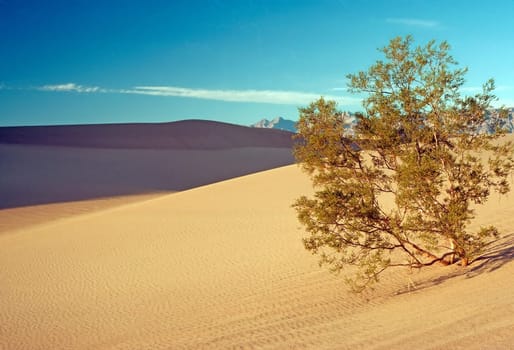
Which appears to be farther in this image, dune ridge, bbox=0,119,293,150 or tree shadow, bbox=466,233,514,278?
dune ridge, bbox=0,119,293,150

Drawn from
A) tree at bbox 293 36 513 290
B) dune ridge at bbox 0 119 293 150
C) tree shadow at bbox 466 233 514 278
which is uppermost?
dune ridge at bbox 0 119 293 150

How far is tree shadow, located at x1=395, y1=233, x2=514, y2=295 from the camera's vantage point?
1020cm

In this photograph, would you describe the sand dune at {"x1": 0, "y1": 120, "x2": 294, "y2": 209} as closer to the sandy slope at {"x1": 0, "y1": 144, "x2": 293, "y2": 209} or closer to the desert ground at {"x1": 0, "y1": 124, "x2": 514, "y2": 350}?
the sandy slope at {"x1": 0, "y1": 144, "x2": 293, "y2": 209}

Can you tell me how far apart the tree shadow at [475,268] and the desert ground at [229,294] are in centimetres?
4

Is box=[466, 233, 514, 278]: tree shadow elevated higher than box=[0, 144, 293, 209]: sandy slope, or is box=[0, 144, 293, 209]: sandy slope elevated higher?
box=[0, 144, 293, 209]: sandy slope

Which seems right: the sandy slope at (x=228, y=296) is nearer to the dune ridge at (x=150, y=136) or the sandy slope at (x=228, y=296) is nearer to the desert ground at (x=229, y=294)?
the desert ground at (x=229, y=294)

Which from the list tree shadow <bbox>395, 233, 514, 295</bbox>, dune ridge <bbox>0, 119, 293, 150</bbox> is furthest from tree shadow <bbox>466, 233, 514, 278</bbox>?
dune ridge <bbox>0, 119, 293, 150</bbox>

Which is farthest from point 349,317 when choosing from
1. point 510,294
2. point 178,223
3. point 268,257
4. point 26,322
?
point 178,223

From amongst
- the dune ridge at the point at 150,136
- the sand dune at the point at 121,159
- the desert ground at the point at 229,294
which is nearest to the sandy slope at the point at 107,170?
the sand dune at the point at 121,159

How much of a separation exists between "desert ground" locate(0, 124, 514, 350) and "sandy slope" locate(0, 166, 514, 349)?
34 millimetres

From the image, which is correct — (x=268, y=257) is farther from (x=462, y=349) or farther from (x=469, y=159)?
(x=462, y=349)

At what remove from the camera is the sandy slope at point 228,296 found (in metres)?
8.00

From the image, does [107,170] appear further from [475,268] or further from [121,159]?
[475,268]

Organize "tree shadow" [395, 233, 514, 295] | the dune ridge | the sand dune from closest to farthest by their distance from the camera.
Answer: "tree shadow" [395, 233, 514, 295], the sand dune, the dune ridge
